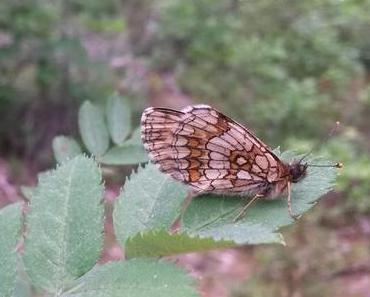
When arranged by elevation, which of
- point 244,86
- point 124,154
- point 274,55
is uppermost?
point 124,154

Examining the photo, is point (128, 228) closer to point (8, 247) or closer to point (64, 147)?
point (8, 247)

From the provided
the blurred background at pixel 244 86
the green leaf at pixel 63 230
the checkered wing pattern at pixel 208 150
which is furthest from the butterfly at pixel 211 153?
the blurred background at pixel 244 86

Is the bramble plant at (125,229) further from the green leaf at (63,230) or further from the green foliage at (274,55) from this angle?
the green foliage at (274,55)

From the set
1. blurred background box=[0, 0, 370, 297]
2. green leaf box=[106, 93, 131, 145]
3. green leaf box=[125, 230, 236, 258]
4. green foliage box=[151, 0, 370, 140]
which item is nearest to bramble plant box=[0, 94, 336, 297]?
green leaf box=[125, 230, 236, 258]

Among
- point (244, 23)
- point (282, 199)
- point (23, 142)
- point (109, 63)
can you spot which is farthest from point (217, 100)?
point (282, 199)

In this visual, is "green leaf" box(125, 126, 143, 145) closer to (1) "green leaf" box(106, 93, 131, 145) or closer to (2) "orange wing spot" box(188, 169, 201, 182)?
(1) "green leaf" box(106, 93, 131, 145)

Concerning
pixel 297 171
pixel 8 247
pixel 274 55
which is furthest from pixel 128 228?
pixel 274 55

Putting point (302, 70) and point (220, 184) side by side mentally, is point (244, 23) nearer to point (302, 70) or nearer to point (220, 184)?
point (302, 70)
